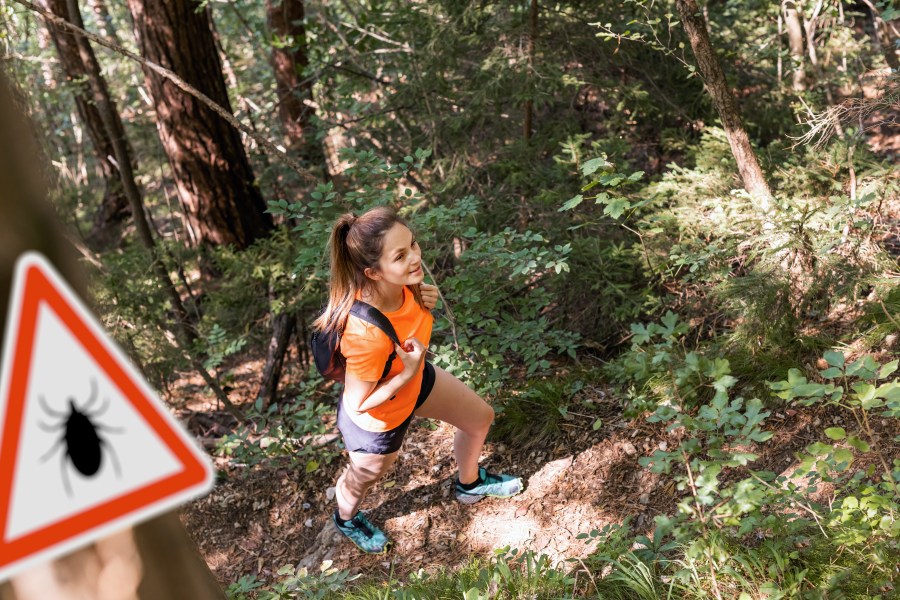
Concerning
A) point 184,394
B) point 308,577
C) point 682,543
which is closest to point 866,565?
point 682,543

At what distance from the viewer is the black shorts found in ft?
13.1

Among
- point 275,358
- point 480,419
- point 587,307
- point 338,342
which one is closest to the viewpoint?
point 338,342

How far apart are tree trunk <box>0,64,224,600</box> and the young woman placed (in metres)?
2.08

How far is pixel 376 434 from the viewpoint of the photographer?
3986mm

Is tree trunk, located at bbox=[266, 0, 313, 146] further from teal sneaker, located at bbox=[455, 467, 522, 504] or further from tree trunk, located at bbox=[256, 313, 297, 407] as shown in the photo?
teal sneaker, located at bbox=[455, 467, 522, 504]

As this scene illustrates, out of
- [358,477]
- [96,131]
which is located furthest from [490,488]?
[96,131]

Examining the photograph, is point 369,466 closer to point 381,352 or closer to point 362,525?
point 362,525

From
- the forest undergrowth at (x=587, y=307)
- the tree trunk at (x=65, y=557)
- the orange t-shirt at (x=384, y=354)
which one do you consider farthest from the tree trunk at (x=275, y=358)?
the tree trunk at (x=65, y=557)

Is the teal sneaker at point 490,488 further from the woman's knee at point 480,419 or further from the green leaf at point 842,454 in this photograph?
the green leaf at point 842,454

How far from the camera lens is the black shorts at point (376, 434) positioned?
4004mm

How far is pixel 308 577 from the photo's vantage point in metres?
3.86

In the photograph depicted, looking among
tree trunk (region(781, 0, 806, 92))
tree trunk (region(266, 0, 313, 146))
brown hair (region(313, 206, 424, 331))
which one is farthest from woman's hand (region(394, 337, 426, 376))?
tree trunk (region(266, 0, 313, 146))

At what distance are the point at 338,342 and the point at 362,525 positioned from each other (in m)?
1.59

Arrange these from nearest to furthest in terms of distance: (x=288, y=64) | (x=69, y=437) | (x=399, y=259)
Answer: (x=69, y=437) → (x=399, y=259) → (x=288, y=64)
